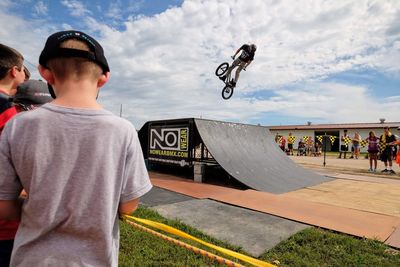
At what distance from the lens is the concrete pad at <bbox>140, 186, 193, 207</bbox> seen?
5536mm

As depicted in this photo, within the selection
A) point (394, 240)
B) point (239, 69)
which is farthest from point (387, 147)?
point (394, 240)

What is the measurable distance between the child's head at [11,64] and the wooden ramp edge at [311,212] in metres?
4.28

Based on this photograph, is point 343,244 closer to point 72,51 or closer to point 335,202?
point 335,202

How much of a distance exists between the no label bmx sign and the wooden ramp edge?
5.73ft

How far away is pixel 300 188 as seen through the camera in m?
7.61

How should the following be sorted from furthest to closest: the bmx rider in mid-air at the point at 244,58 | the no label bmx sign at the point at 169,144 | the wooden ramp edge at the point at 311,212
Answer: the bmx rider in mid-air at the point at 244,58, the no label bmx sign at the point at 169,144, the wooden ramp edge at the point at 311,212

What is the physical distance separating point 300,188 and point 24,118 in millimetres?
7523

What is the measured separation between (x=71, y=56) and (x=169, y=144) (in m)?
8.27

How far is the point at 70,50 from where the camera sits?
1.10 metres

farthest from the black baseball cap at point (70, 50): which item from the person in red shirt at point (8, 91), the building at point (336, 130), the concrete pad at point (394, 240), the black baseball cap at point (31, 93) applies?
the building at point (336, 130)

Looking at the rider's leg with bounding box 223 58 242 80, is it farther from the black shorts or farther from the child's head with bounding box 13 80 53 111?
the child's head with bounding box 13 80 53 111

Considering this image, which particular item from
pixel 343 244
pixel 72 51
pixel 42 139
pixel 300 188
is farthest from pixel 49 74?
pixel 300 188

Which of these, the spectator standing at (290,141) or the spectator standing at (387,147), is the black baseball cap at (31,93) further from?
the spectator standing at (290,141)

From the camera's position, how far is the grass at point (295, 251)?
3.07 meters
